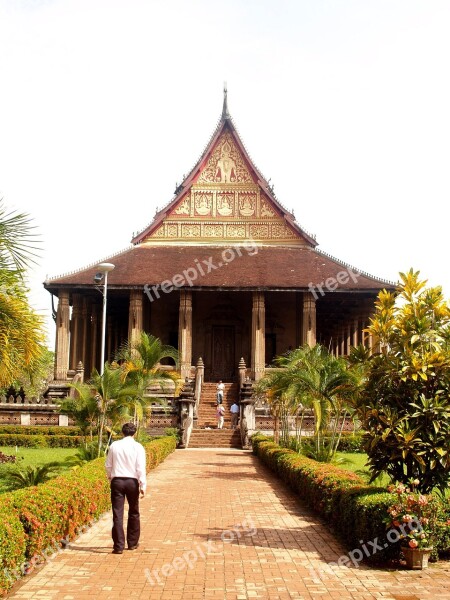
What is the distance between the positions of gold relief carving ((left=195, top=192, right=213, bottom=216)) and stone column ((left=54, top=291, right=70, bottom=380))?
7.83m

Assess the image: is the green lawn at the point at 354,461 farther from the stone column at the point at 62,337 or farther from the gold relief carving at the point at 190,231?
the gold relief carving at the point at 190,231

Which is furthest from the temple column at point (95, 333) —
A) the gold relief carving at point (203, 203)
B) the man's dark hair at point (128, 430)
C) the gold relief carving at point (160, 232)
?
the man's dark hair at point (128, 430)

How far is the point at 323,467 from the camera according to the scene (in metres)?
12.2

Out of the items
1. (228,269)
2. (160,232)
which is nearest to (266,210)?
(228,269)

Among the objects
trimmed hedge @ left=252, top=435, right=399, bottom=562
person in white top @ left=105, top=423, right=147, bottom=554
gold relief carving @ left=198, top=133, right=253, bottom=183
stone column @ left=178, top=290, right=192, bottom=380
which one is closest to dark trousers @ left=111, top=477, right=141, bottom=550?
person in white top @ left=105, top=423, right=147, bottom=554

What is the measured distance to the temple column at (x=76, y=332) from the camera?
3278 centimetres

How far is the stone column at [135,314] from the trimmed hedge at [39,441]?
27.8 feet

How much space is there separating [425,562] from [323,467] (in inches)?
184

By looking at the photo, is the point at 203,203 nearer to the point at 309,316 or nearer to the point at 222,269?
the point at 222,269

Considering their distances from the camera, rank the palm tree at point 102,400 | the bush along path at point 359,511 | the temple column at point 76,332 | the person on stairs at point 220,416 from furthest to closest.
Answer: the temple column at point 76,332 → the person on stairs at point 220,416 → the palm tree at point 102,400 → the bush along path at point 359,511

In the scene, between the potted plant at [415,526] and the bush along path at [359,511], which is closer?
the potted plant at [415,526]

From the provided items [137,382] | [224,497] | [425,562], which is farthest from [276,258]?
[425,562]

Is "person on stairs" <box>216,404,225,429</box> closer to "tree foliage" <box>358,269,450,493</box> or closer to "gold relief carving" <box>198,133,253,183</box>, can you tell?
"gold relief carving" <box>198,133,253,183</box>

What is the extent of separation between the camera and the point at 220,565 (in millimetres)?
7449
